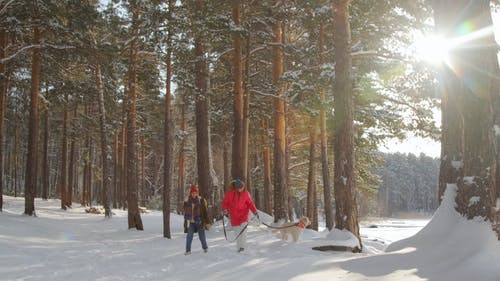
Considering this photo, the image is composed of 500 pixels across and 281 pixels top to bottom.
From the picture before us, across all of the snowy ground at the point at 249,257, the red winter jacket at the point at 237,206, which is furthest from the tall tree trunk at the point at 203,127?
the red winter jacket at the point at 237,206

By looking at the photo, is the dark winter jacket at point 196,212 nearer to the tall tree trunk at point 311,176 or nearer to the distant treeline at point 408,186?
the tall tree trunk at point 311,176

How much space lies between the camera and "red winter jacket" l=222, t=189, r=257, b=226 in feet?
34.7

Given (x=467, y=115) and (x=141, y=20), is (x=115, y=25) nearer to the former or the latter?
(x=141, y=20)

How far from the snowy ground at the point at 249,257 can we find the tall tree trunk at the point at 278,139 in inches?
55.9

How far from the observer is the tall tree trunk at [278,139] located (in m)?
16.7

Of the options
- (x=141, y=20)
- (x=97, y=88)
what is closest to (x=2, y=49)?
(x=97, y=88)

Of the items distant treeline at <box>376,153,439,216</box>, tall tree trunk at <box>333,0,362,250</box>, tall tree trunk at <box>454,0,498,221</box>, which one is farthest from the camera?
distant treeline at <box>376,153,439,216</box>

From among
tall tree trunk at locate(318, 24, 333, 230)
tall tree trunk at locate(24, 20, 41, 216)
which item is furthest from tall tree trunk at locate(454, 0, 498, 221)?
tall tree trunk at locate(24, 20, 41, 216)

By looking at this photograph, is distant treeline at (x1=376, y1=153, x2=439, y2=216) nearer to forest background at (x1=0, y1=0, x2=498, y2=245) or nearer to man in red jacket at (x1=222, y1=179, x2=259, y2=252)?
forest background at (x1=0, y1=0, x2=498, y2=245)

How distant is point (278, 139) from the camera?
683 inches

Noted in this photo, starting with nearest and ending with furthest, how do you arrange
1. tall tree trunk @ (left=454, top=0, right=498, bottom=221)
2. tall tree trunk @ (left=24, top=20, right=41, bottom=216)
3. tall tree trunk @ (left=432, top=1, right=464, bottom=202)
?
tall tree trunk @ (left=454, top=0, right=498, bottom=221) → tall tree trunk @ (left=432, top=1, right=464, bottom=202) → tall tree trunk @ (left=24, top=20, right=41, bottom=216)

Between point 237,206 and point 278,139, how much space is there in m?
7.02

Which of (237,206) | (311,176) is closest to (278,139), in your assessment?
(311,176)

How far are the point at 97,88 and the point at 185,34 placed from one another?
9.18 m
